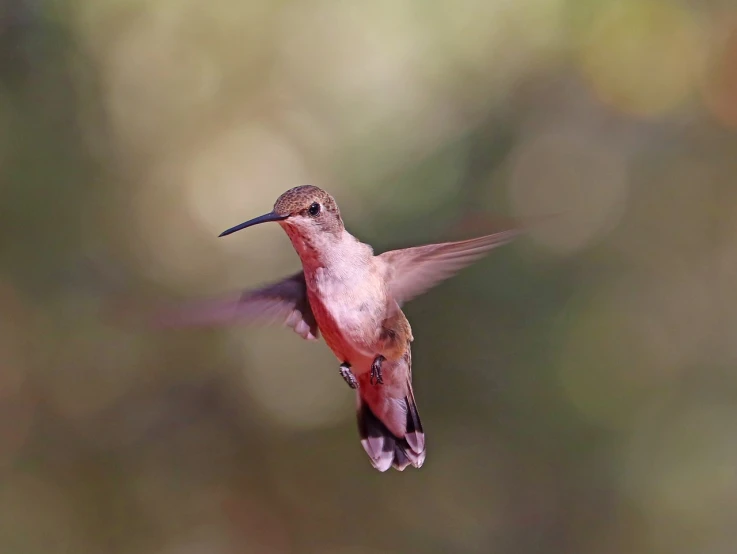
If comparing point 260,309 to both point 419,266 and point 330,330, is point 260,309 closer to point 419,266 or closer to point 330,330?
point 330,330

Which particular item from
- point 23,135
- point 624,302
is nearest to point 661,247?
point 624,302

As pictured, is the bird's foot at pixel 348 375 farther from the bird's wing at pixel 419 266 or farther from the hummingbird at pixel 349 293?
the bird's wing at pixel 419 266

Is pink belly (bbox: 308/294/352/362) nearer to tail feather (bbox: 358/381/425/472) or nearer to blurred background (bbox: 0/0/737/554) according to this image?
tail feather (bbox: 358/381/425/472)

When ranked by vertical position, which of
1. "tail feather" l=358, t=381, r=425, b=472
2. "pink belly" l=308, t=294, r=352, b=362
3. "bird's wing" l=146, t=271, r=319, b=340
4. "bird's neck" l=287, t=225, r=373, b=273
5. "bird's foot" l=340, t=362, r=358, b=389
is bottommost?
"tail feather" l=358, t=381, r=425, b=472

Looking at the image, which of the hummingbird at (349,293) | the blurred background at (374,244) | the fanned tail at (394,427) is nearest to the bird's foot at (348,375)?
the hummingbird at (349,293)

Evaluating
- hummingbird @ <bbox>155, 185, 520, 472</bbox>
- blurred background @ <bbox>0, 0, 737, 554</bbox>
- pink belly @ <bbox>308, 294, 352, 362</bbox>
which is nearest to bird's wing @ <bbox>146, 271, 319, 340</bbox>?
hummingbird @ <bbox>155, 185, 520, 472</bbox>

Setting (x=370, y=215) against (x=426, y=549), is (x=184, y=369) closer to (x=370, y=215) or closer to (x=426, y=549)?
(x=370, y=215)
